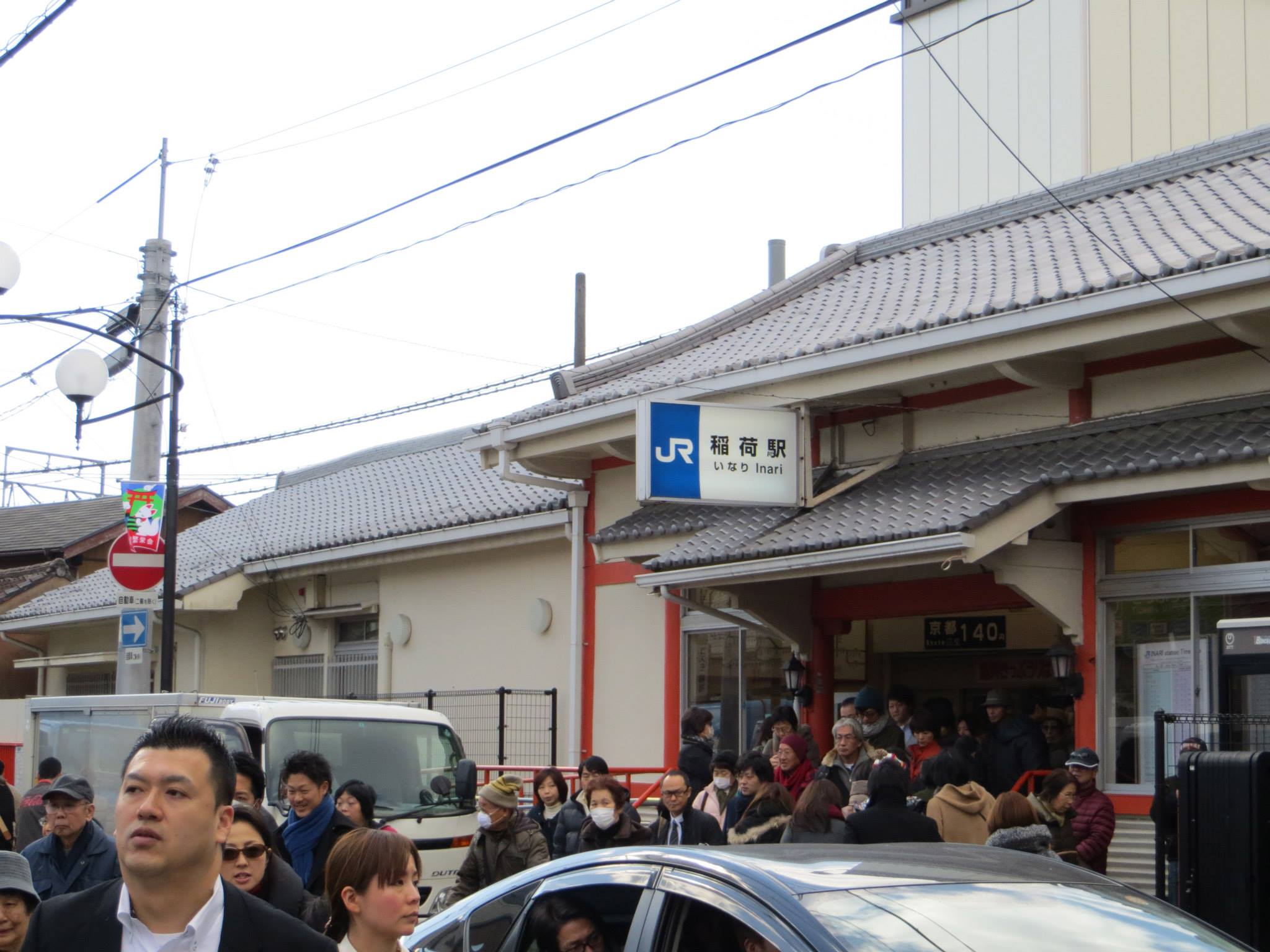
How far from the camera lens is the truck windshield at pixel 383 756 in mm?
12281

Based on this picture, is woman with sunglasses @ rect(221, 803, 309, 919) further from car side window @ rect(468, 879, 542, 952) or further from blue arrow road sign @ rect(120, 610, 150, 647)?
blue arrow road sign @ rect(120, 610, 150, 647)

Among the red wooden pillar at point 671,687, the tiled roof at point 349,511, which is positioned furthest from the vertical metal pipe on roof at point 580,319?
the red wooden pillar at point 671,687

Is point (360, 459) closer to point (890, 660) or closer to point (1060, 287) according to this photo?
point (890, 660)

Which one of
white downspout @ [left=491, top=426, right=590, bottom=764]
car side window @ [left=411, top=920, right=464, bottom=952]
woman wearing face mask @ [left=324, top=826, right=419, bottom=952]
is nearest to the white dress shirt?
woman wearing face mask @ [left=324, top=826, right=419, bottom=952]

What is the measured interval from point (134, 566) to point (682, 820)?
10.4 metres

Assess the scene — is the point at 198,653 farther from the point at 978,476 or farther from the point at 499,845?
the point at 499,845

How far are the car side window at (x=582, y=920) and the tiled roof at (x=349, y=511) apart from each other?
12.7 m

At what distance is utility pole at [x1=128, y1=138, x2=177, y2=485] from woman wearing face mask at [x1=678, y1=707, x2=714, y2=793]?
838 cm

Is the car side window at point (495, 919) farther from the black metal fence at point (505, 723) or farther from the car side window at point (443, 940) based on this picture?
the black metal fence at point (505, 723)

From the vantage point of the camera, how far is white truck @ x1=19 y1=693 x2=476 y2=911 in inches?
479

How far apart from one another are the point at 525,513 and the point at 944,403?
21.7 feet

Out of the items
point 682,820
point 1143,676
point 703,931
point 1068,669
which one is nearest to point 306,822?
point 682,820

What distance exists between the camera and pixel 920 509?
12.2m

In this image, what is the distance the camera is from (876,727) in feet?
41.1
